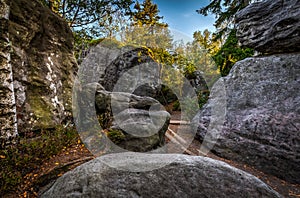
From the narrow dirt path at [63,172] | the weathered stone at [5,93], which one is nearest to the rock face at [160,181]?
the narrow dirt path at [63,172]

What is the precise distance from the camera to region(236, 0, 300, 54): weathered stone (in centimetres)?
463

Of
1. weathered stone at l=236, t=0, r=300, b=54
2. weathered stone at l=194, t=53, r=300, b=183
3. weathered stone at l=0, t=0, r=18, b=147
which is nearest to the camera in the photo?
weathered stone at l=0, t=0, r=18, b=147

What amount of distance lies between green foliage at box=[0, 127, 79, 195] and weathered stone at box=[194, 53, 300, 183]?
4706 mm

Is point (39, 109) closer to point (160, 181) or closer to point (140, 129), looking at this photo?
point (140, 129)

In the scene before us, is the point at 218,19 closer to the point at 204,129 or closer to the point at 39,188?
the point at 204,129

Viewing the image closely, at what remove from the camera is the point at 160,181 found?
2.12 m

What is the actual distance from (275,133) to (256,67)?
217cm

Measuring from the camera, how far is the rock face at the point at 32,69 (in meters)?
3.34

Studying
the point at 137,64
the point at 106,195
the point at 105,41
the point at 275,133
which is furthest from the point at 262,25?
the point at 105,41

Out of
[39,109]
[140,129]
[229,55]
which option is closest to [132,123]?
[140,129]

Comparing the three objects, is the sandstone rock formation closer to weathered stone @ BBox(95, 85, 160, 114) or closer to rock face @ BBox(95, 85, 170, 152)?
rock face @ BBox(95, 85, 170, 152)

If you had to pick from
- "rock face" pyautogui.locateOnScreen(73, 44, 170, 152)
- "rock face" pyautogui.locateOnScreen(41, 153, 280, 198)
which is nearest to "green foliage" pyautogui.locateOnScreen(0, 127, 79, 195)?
"rock face" pyautogui.locateOnScreen(73, 44, 170, 152)

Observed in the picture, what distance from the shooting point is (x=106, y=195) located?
6.38 ft

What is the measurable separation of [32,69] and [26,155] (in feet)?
8.20
